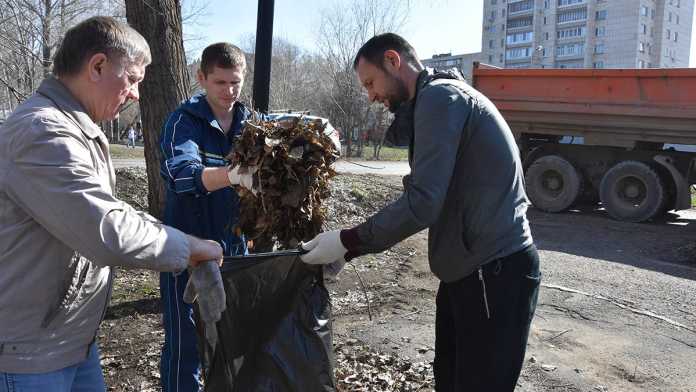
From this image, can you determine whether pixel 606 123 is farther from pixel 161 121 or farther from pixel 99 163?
pixel 99 163

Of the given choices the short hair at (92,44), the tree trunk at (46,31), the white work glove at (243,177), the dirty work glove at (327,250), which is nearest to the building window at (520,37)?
the tree trunk at (46,31)

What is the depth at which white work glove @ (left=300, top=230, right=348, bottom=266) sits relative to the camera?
2193 mm

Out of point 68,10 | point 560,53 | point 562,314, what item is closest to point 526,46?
point 560,53

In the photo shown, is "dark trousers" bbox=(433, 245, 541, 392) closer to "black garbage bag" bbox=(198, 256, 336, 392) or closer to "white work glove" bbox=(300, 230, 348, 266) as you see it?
"white work glove" bbox=(300, 230, 348, 266)

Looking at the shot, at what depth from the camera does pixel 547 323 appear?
4.53m

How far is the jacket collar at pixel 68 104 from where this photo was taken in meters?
1.55

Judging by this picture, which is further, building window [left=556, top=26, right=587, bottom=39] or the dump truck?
building window [left=556, top=26, right=587, bottom=39]

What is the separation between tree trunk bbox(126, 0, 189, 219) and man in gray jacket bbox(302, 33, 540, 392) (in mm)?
2684

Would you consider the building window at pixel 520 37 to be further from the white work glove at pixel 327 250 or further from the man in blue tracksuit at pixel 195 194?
the white work glove at pixel 327 250

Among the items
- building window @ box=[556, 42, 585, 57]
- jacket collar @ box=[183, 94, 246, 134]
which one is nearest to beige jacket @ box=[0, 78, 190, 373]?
jacket collar @ box=[183, 94, 246, 134]

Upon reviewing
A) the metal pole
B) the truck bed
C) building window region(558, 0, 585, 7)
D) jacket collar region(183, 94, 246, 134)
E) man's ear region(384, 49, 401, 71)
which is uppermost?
building window region(558, 0, 585, 7)

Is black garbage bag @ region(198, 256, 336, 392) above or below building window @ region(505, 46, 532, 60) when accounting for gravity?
below

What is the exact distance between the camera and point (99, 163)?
1636mm

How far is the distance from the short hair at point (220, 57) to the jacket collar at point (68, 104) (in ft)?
3.40
